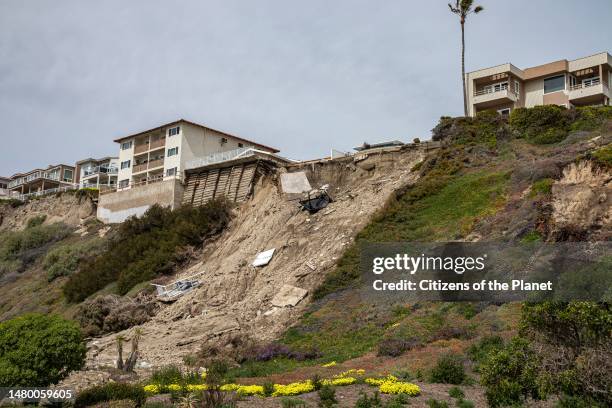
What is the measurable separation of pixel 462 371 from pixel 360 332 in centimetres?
733

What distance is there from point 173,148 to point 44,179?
126ft

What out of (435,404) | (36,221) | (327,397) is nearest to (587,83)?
(435,404)

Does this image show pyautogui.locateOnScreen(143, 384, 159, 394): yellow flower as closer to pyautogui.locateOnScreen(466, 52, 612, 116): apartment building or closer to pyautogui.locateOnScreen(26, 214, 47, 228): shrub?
pyautogui.locateOnScreen(466, 52, 612, 116): apartment building

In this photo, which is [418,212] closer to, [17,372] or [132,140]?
[17,372]

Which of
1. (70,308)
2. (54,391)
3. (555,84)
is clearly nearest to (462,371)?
(54,391)

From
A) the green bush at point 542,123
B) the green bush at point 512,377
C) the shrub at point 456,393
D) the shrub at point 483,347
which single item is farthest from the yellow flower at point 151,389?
the green bush at point 542,123

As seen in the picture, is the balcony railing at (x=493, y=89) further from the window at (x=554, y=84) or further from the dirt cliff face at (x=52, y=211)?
the dirt cliff face at (x=52, y=211)

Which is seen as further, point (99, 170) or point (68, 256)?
point (99, 170)

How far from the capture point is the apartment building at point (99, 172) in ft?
264

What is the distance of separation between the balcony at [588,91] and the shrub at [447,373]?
32.1m

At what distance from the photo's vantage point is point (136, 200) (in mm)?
52344

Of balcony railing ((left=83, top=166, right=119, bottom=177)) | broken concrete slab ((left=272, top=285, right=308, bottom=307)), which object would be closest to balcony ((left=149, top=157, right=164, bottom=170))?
balcony railing ((left=83, top=166, right=119, bottom=177))

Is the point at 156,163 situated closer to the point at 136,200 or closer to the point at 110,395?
A: the point at 136,200

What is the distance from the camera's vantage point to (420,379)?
17422mm
